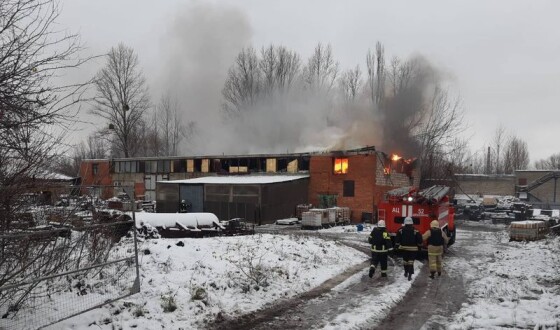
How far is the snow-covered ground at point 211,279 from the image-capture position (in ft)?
23.8

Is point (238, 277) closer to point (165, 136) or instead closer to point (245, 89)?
point (245, 89)

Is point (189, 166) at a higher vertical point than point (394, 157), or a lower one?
lower

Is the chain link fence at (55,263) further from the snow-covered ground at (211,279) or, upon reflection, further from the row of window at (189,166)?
the row of window at (189,166)

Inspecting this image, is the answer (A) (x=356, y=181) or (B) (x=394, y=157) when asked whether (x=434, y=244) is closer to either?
(A) (x=356, y=181)

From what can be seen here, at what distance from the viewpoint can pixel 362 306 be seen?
8781 millimetres

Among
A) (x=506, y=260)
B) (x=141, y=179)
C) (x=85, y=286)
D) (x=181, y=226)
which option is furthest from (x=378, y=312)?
(x=141, y=179)

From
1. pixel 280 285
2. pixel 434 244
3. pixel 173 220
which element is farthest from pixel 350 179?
pixel 280 285

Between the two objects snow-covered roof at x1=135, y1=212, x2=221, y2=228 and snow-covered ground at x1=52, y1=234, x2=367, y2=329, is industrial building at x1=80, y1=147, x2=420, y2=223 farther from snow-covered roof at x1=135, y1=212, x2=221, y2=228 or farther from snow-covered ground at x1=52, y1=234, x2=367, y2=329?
snow-covered ground at x1=52, y1=234, x2=367, y2=329

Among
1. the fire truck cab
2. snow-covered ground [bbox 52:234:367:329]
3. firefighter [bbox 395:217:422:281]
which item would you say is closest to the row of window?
the fire truck cab

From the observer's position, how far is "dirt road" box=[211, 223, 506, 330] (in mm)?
7648

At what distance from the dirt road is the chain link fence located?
231cm

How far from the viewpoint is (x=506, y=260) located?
14930mm

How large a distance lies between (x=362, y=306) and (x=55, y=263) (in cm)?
572

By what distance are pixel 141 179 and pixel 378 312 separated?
39792 mm
